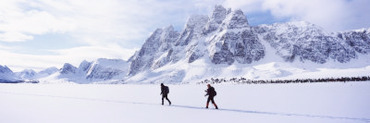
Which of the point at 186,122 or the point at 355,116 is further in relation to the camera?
the point at 355,116

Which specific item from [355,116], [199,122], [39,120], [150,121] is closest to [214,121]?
[199,122]

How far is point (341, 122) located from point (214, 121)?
20.5ft

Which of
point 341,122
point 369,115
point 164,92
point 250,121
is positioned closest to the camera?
point 341,122

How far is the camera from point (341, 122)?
Result: 1536 cm

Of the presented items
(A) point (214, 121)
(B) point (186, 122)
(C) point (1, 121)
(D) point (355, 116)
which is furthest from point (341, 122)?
(C) point (1, 121)

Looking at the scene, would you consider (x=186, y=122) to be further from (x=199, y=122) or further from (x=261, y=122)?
(x=261, y=122)

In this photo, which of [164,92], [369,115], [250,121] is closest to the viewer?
[250,121]

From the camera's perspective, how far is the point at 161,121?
16625 millimetres

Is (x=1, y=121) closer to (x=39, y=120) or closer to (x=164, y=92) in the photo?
(x=39, y=120)

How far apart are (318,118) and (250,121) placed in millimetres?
3914

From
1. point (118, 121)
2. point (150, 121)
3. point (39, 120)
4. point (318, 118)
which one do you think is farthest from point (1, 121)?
point (318, 118)

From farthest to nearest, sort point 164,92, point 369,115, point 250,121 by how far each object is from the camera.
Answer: point 164,92 < point 369,115 < point 250,121

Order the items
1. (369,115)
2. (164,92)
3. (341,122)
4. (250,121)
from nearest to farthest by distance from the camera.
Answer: (341,122) → (250,121) → (369,115) → (164,92)

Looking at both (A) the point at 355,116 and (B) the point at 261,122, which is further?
(A) the point at 355,116
